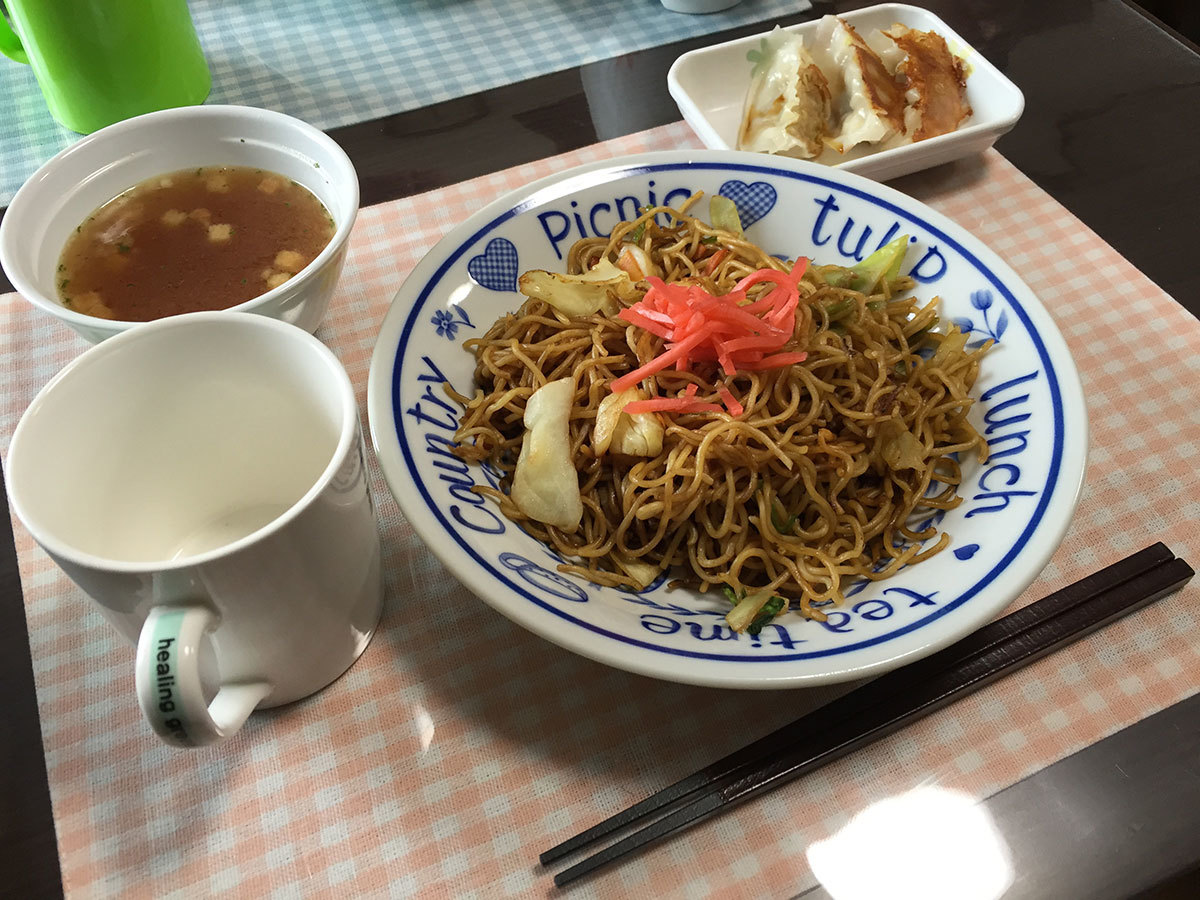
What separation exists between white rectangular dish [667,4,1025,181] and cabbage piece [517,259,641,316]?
597 mm

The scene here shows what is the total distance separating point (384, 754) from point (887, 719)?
23.9 inches

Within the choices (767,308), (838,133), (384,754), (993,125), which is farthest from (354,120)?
(384,754)

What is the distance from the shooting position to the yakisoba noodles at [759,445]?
3.67 feet

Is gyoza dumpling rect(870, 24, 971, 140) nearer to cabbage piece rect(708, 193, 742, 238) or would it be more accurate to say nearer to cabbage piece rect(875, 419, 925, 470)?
cabbage piece rect(708, 193, 742, 238)

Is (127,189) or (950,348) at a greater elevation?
(127,189)

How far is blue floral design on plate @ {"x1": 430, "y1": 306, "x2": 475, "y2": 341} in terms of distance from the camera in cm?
123

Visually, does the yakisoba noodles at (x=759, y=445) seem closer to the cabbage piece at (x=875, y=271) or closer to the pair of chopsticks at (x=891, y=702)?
the cabbage piece at (x=875, y=271)

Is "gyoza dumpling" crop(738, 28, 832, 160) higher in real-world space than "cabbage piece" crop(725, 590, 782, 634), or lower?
higher

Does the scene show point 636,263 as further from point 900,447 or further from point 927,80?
point 927,80

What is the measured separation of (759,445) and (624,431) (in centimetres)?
19

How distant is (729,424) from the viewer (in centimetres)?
115

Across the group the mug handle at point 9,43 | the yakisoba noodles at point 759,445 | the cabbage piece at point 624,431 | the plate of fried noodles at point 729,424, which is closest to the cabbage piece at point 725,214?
the plate of fried noodles at point 729,424

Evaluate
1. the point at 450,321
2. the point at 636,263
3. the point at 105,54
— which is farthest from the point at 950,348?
the point at 105,54

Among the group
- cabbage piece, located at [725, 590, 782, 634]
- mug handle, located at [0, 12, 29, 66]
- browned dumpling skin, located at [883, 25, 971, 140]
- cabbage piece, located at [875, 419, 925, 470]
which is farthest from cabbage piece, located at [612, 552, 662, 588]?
mug handle, located at [0, 12, 29, 66]
